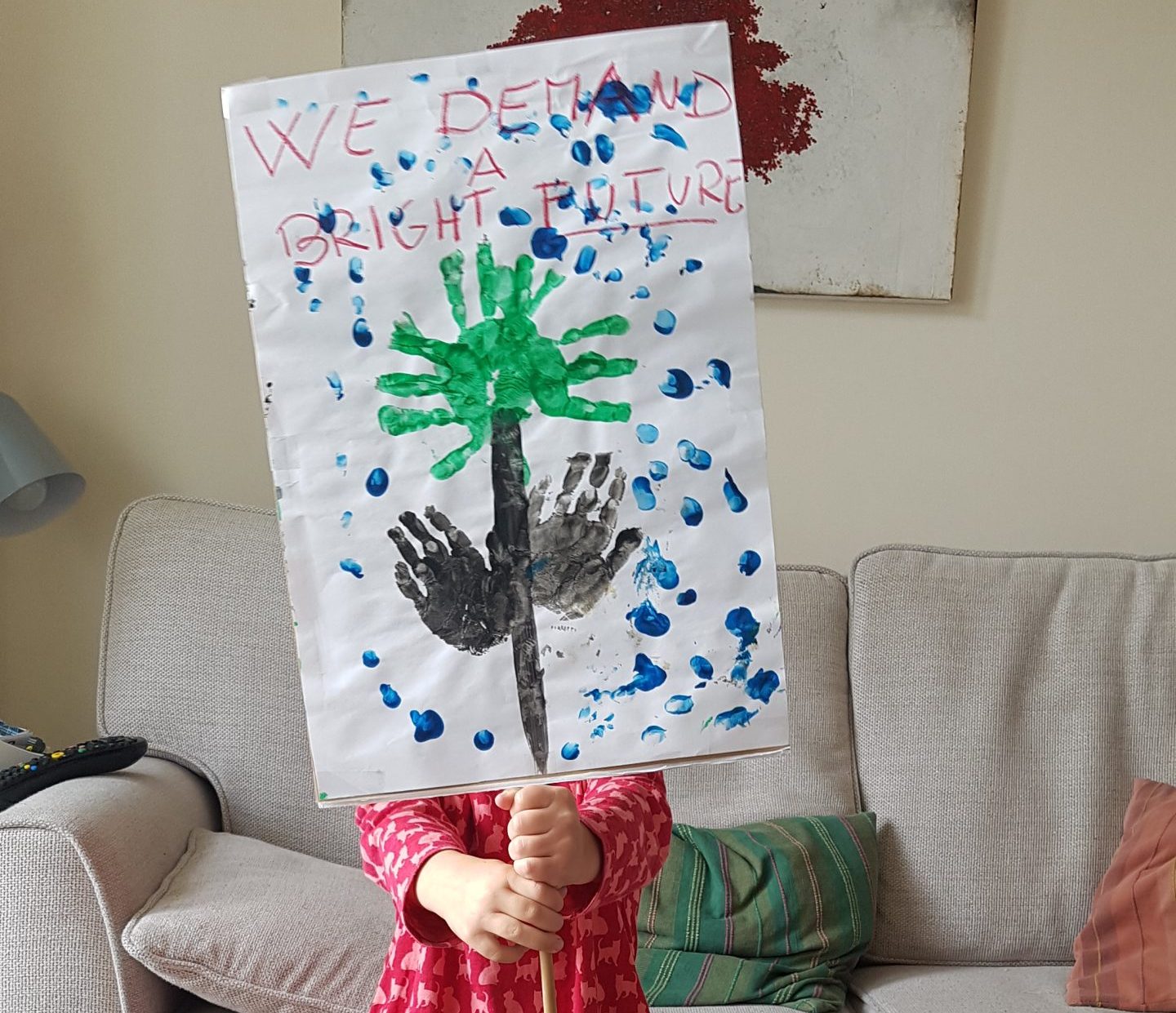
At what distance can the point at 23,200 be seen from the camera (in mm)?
2086

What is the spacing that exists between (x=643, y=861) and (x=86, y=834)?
2.38 ft

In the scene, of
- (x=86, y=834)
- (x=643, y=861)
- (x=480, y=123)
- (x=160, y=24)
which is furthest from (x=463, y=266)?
(x=160, y=24)

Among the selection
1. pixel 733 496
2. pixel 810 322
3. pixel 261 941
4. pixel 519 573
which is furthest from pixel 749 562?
pixel 810 322

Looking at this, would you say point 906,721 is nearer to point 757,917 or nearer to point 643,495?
point 757,917

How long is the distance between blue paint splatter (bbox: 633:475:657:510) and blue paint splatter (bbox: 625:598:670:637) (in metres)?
0.06

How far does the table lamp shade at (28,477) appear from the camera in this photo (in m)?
1.85

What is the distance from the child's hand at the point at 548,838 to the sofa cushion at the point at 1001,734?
3.24ft

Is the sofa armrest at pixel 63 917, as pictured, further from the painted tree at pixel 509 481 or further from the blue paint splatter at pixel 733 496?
the blue paint splatter at pixel 733 496

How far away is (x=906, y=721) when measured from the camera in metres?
1.71

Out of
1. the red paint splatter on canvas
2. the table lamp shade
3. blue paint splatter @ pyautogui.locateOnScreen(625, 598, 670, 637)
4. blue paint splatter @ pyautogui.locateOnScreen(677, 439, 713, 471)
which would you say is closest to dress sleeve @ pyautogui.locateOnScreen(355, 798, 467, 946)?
blue paint splatter @ pyautogui.locateOnScreen(625, 598, 670, 637)

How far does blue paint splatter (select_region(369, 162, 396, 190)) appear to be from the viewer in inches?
29.5

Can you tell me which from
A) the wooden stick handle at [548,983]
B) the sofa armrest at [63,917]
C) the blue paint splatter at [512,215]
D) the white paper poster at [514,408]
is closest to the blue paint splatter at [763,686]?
the white paper poster at [514,408]

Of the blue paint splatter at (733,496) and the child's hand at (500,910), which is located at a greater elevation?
the blue paint splatter at (733,496)

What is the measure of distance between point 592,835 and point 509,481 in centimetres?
25
